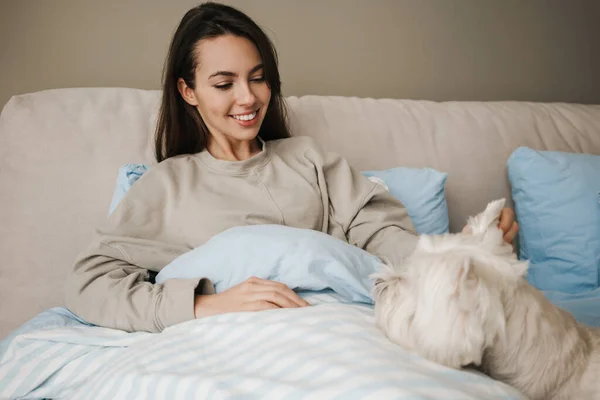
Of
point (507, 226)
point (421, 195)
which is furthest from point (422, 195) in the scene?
point (507, 226)

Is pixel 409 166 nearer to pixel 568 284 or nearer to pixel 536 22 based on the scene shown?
pixel 568 284

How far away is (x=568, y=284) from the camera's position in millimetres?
1787

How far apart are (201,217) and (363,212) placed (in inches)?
17.7

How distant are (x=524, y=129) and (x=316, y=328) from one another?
160 cm

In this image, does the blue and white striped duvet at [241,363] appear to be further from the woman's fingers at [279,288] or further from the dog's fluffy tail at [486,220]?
the dog's fluffy tail at [486,220]

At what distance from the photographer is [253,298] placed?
41.3 inches

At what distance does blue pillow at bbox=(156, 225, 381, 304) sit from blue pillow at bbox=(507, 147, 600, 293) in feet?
3.09

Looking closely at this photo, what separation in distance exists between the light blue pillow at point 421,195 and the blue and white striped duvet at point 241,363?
0.70 m

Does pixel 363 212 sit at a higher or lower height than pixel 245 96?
lower

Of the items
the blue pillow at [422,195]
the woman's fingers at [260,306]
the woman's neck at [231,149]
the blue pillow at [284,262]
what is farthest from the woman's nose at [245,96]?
the woman's fingers at [260,306]

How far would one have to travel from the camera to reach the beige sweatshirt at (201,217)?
1183 millimetres

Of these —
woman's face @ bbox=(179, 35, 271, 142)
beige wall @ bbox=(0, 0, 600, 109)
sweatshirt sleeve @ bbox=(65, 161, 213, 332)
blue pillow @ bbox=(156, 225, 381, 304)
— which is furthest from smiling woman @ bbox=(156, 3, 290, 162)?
beige wall @ bbox=(0, 0, 600, 109)

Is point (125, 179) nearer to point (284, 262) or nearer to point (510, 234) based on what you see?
point (284, 262)

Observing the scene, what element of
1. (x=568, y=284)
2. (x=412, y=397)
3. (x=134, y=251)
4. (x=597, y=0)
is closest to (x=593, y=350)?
(x=412, y=397)
